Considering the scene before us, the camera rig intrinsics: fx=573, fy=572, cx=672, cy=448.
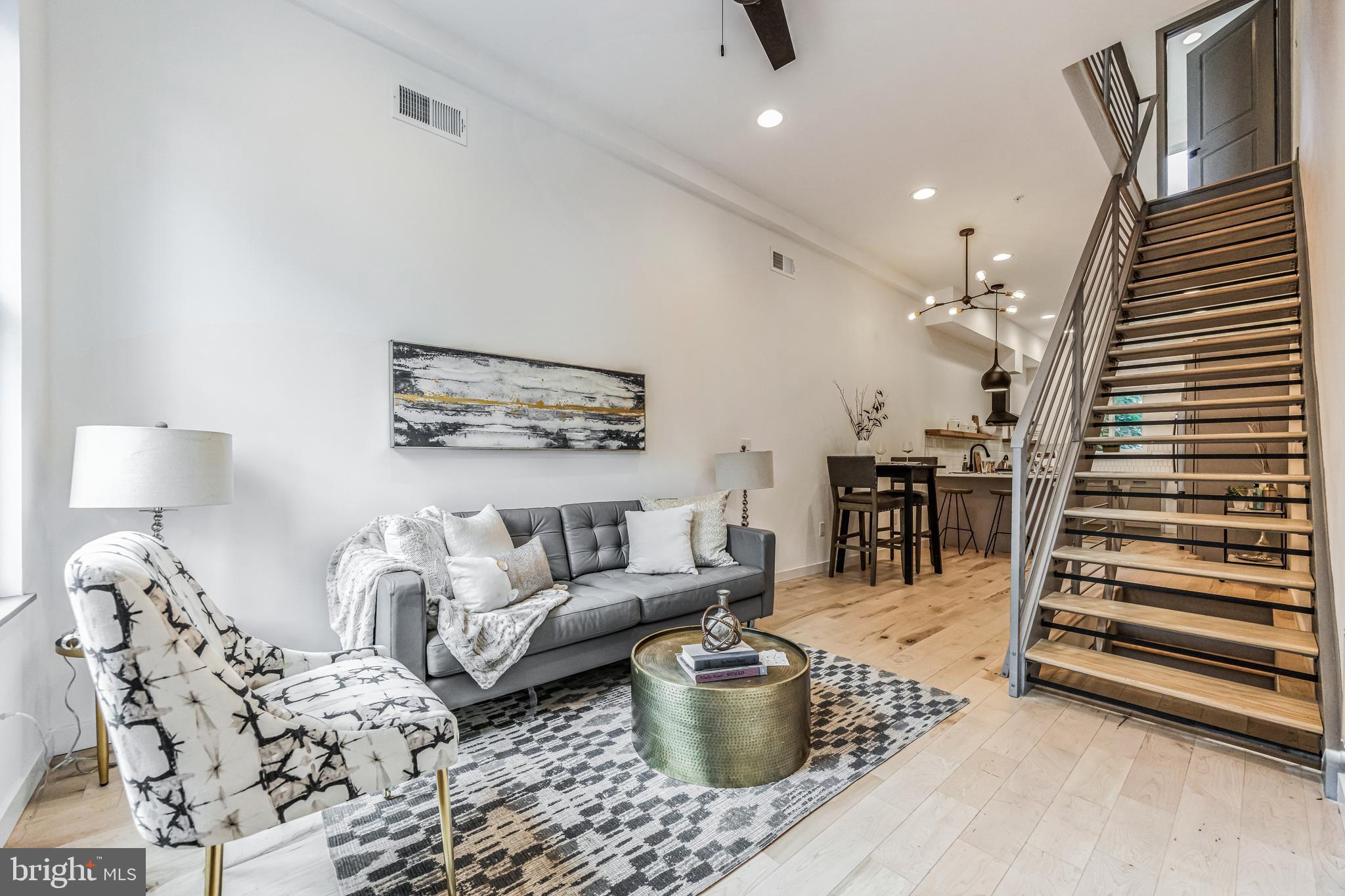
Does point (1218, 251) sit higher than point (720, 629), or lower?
higher

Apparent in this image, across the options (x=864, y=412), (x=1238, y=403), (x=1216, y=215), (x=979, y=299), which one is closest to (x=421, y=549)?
(x=1238, y=403)

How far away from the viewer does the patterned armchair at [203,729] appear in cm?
108

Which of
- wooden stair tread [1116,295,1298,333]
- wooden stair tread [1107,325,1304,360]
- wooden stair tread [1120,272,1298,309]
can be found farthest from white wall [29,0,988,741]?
wooden stair tread [1120,272,1298,309]

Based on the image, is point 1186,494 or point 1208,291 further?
point 1208,291

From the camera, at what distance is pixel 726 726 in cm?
191

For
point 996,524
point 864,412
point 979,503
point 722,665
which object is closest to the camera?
point 722,665

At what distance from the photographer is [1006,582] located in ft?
16.5

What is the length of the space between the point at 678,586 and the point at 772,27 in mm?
2606

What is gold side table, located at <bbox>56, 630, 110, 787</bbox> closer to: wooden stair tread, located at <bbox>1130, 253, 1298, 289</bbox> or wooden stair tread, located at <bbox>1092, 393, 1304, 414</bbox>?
wooden stair tread, located at <bbox>1092, 393, 1304, 414</bbox>

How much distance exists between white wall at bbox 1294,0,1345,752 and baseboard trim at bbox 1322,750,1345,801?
0.34m

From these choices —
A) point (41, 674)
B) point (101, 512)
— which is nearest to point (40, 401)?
point (101, 512)

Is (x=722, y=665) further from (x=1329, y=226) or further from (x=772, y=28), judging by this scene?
(x=1329, y=226)

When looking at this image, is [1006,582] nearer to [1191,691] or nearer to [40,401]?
[1191,691]
